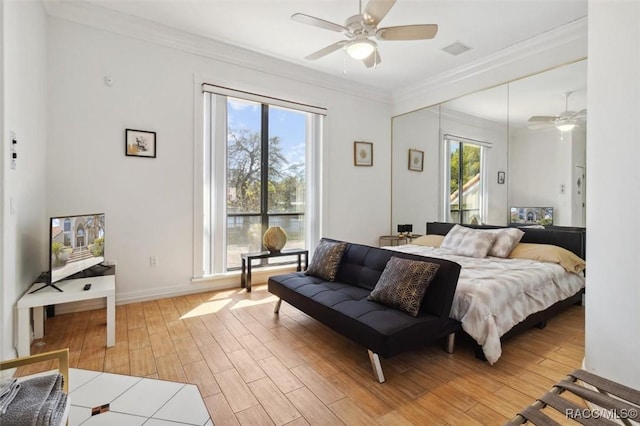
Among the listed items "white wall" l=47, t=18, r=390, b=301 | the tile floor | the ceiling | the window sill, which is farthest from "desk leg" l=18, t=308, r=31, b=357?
the ceiling

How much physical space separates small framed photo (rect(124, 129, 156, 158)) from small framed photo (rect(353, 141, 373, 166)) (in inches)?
116

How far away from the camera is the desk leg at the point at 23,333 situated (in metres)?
2.20

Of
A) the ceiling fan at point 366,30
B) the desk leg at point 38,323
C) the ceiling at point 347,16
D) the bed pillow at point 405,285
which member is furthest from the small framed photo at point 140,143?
the bed pillow at point 405,285

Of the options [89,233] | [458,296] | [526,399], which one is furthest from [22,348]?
[526,399]

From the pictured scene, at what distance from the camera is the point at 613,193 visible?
1620 mm

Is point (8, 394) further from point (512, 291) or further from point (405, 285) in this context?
point (512, 291)

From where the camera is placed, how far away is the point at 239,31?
3559 mm

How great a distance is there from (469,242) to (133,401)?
3535mm

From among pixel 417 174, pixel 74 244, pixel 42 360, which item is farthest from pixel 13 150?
pixel 417 174

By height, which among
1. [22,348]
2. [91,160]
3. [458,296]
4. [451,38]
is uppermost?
[451,38]

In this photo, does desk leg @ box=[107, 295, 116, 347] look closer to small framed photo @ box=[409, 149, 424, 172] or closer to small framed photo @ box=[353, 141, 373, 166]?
small framed photo @ box=[353, 141, 373, 166]

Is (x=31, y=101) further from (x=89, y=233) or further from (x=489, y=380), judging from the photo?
(x=489, y=380)

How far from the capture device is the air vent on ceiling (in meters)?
3.77

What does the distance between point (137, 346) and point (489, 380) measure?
102 inches
